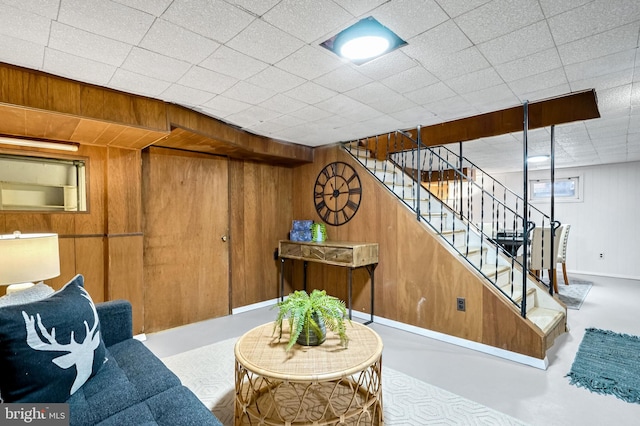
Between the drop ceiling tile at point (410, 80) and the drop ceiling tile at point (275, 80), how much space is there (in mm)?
655

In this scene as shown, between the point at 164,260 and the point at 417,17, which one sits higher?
the point at 417,17

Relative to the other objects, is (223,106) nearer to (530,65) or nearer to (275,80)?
(275,80)

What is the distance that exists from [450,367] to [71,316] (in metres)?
2.67

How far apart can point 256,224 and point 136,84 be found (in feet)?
8.11

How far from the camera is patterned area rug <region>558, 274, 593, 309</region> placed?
457 centimetres

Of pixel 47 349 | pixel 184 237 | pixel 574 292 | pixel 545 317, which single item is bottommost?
pixel 574 292

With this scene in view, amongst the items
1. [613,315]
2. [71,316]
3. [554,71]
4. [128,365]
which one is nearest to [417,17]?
[554,71]

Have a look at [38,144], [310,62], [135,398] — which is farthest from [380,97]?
[38,144]

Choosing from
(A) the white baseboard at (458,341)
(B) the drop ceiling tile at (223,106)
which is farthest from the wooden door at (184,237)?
(B) the drop ceiling tile at (223,106)

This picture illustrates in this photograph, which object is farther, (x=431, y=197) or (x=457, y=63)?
(x=431, y=197)

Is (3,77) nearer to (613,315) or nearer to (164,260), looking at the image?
(164,260)

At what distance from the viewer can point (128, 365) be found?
1.73 m

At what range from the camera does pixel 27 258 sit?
2.07 m

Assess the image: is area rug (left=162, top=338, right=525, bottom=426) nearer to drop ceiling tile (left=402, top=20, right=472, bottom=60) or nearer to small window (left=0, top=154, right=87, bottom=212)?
small window (left=0, top=154, right=87, bottom=212)
